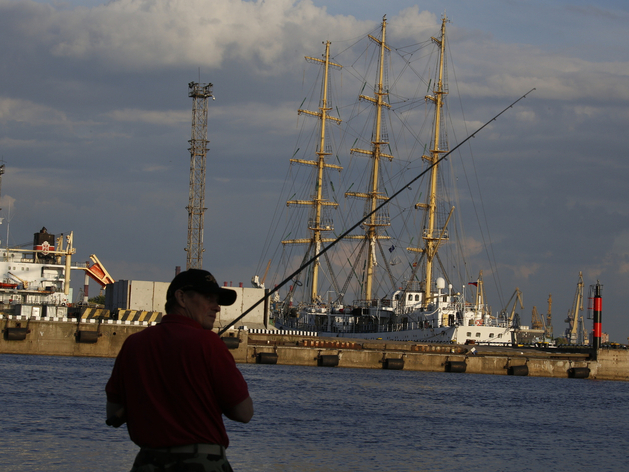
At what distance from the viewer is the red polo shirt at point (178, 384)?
5.57 metres

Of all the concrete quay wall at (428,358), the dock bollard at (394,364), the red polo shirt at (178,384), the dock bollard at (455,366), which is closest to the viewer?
the red polo shirt at (178,384)

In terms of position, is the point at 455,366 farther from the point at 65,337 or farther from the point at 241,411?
the point at 241,411

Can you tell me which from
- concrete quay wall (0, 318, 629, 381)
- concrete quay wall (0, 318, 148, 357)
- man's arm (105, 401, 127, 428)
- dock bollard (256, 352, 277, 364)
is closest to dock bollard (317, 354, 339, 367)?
concrete quay wall (0, 318, 629, 381)

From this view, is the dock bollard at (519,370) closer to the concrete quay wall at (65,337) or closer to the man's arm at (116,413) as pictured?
the concrete quay wall at (65,337)

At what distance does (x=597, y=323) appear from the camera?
69.4 meters

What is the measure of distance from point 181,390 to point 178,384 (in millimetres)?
47

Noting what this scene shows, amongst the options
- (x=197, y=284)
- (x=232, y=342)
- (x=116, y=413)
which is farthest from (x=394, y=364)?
(x=197, y=284)

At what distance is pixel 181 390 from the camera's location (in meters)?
5.61

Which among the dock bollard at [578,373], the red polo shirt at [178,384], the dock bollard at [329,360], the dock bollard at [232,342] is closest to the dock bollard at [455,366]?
the dock bollard at [329,360]

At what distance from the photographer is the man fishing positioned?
18.3 ft

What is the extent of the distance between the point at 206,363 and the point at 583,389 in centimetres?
5296

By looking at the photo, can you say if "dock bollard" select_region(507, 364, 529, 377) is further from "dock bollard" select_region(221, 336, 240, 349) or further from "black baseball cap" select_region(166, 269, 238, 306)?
"black baseball cap" select_region(166, 269, 238, 306)

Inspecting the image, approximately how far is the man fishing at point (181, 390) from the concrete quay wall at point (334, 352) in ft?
157

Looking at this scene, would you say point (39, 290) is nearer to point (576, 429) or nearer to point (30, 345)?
point (30, 345)
